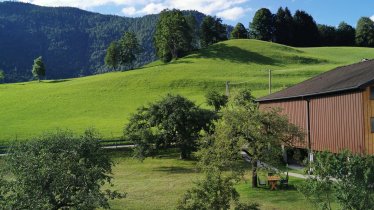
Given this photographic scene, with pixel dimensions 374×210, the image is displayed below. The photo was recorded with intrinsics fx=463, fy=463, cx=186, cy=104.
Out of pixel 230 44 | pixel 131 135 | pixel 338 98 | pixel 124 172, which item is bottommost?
pixel 124 172

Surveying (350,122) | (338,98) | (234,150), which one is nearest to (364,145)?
(350,122)

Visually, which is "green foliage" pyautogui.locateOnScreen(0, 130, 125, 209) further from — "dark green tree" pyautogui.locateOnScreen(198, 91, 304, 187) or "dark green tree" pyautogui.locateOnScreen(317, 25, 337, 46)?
"dark green tree" pyautogui.locateOnScreen(317, 25, 337, 46)

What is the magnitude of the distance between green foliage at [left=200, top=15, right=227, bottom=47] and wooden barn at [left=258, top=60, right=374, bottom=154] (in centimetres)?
9100

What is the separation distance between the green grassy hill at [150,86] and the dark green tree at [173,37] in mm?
6616

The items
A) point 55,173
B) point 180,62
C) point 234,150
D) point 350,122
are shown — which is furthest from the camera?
point 180,62

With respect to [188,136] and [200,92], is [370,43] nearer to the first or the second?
[200,92]

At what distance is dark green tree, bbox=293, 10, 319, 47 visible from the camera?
461 feet

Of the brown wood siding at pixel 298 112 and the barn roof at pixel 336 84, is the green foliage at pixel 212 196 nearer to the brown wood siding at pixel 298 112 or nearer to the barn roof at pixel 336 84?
the barn roof at pixel 336 84

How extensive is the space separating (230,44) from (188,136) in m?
72.7

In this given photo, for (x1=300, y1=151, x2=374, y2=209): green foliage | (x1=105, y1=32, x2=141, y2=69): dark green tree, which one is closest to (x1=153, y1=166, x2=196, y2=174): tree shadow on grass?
(x1=300, y1=151, x2=374, y2=209): green foliage

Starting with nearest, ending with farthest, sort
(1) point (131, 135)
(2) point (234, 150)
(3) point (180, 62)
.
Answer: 1. (2) point (234, 150)
2. (1) point (131, 135)
3. (3) point (180, 62)

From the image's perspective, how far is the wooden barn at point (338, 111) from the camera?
3045 centimetres

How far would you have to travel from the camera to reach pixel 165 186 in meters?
32.0

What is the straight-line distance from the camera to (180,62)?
102 m
